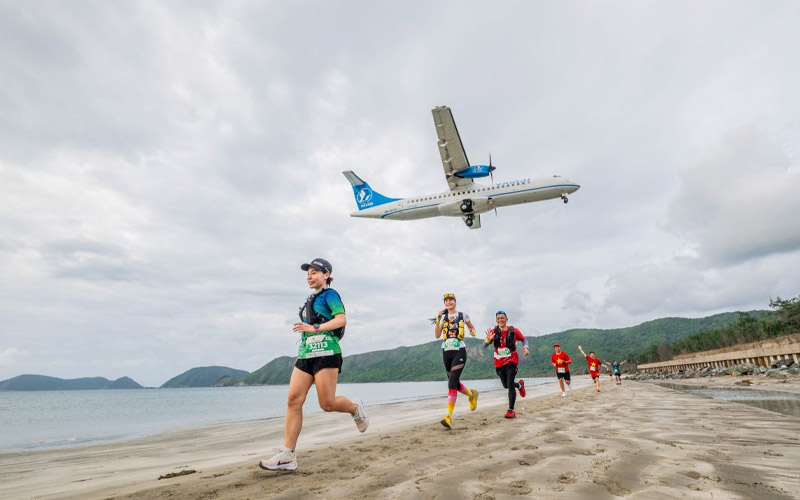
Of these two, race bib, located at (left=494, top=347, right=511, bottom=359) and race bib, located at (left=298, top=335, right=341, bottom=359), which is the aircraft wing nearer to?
race bib, located at (left=494, top=347, right=511, bottom=359)

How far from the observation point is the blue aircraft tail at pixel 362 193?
125 feet

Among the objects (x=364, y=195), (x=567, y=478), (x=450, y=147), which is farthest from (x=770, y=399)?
(x=364, y=195)

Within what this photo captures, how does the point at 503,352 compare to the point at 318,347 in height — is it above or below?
below

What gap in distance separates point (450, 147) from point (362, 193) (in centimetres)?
1319

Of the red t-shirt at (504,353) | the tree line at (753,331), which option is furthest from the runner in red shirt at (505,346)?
the tree line at (753,331)

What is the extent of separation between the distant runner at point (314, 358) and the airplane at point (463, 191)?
2478cm

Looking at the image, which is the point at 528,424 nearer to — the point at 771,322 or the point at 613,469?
the point at 613,469

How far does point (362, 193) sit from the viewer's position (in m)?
39.2

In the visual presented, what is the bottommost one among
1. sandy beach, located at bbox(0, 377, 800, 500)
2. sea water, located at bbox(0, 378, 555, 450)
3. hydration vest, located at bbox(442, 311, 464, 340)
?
sea water, located at bbox(0, 378, 555, 450)

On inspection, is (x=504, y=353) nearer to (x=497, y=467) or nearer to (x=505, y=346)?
(x=505, y=346)

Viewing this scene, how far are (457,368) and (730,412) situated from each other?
5302 mm

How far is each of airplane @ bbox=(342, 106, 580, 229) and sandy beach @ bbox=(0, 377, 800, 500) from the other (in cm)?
2227

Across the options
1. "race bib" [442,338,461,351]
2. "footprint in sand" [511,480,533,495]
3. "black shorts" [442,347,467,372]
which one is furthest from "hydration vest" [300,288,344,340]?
"black shorts" [442,347,467,372]

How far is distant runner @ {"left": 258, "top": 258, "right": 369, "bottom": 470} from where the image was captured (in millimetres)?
4188
